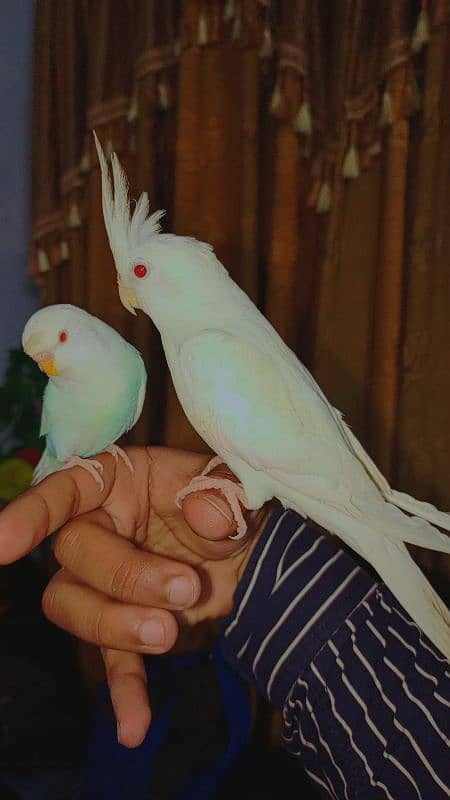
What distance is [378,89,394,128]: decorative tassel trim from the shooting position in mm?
1241

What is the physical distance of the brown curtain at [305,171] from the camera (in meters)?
1.26

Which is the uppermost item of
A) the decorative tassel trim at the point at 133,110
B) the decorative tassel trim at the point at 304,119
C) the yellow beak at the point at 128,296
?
the decorative tassel trim at the point at 133,110

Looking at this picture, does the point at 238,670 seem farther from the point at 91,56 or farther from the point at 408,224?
the point at 91,56

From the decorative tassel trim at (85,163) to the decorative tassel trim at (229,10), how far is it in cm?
50

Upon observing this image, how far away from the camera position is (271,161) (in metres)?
1.52

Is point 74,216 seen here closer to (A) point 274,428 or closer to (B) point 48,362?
(B) point 48,362

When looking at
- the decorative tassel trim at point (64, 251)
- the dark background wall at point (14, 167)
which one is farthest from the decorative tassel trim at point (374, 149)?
the dark background wall at point (14, 167)

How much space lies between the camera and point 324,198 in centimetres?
139

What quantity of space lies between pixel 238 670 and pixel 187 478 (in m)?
0.30

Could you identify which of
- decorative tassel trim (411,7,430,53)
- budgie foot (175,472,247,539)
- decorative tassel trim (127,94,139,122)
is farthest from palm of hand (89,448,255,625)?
decorative tassel trim (127,94,139,122)

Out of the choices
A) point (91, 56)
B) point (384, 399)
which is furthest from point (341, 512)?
point (91, 56)

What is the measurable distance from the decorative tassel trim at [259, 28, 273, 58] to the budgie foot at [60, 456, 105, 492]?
1054 mm

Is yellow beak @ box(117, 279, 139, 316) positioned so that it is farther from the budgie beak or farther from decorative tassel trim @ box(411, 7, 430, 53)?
decorative tassel trim @ box(411, 7, 430, 53)

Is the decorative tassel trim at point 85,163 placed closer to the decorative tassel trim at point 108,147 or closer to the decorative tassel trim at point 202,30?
the decorative tassel trim at point 108,147
